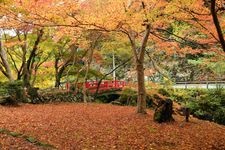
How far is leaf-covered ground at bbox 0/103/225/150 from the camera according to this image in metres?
10.0

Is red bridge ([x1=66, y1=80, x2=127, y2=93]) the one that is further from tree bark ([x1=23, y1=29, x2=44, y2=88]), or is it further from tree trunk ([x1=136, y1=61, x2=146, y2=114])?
tree trunk ([x1=136, y1=61, x2=146, y2=114])

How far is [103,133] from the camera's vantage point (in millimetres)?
11750

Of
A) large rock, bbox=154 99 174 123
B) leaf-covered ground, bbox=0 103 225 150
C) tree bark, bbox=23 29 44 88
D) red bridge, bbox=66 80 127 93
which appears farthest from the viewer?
red bridge, bbox=66 80 127 93

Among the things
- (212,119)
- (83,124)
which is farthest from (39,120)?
(212,119)

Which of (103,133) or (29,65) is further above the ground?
(29,65)

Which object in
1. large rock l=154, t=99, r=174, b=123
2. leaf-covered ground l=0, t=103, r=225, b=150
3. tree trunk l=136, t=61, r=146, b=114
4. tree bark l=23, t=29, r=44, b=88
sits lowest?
leaf-covered ground l=0, t=103, r=225, b=150

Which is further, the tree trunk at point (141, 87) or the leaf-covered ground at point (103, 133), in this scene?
the tree trunk at point (141, 87)

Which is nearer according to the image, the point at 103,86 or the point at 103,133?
the point at 103,133

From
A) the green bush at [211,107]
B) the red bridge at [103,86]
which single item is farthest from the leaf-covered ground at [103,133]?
the red bridge at [103,86]

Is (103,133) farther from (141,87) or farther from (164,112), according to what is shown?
(141,87)

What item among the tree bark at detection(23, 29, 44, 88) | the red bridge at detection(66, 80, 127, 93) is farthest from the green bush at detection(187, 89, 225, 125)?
the tree bark at detection(23, 29, 44, 88)

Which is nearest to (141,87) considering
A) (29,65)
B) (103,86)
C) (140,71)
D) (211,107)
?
(140,71)

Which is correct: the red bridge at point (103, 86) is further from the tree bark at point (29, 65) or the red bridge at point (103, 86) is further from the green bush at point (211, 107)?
the green bush at point (211, 107)

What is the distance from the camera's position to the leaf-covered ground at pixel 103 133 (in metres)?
10.0
